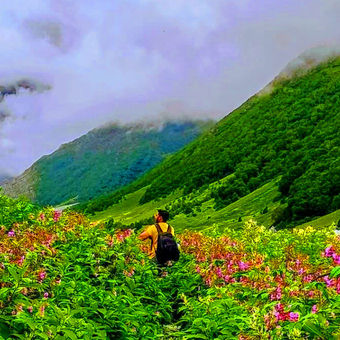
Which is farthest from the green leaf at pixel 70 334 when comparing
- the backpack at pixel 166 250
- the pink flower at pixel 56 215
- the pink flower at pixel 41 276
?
the pink flower at pixel 56 215

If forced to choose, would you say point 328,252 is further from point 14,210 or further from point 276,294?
point 14,210

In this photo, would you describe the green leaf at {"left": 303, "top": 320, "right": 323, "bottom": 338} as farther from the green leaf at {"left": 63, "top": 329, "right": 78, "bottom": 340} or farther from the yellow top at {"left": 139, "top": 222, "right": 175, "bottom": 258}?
the yellow top at {"left": 139, "top": 222, "right": 175, "bottom": 258}

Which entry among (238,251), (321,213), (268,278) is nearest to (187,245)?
(238,251)

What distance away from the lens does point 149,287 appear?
11.1 meters

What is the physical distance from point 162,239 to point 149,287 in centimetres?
228

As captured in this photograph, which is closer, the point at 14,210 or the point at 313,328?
the point at 313,328

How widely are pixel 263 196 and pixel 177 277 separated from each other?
161 m

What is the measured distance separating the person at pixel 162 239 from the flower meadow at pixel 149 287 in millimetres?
301

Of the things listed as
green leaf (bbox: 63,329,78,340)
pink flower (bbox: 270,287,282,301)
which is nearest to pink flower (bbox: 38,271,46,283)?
green leaf (bbox: 63,329,78,340)

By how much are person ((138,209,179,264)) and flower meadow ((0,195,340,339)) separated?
301 mm

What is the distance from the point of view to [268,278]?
1049cm

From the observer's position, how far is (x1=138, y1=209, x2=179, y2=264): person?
43.2 ft

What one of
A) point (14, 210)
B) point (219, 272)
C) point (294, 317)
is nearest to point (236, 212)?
point (14, 210)

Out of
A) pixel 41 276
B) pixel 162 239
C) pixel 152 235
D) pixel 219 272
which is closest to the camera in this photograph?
pixel 41 276
